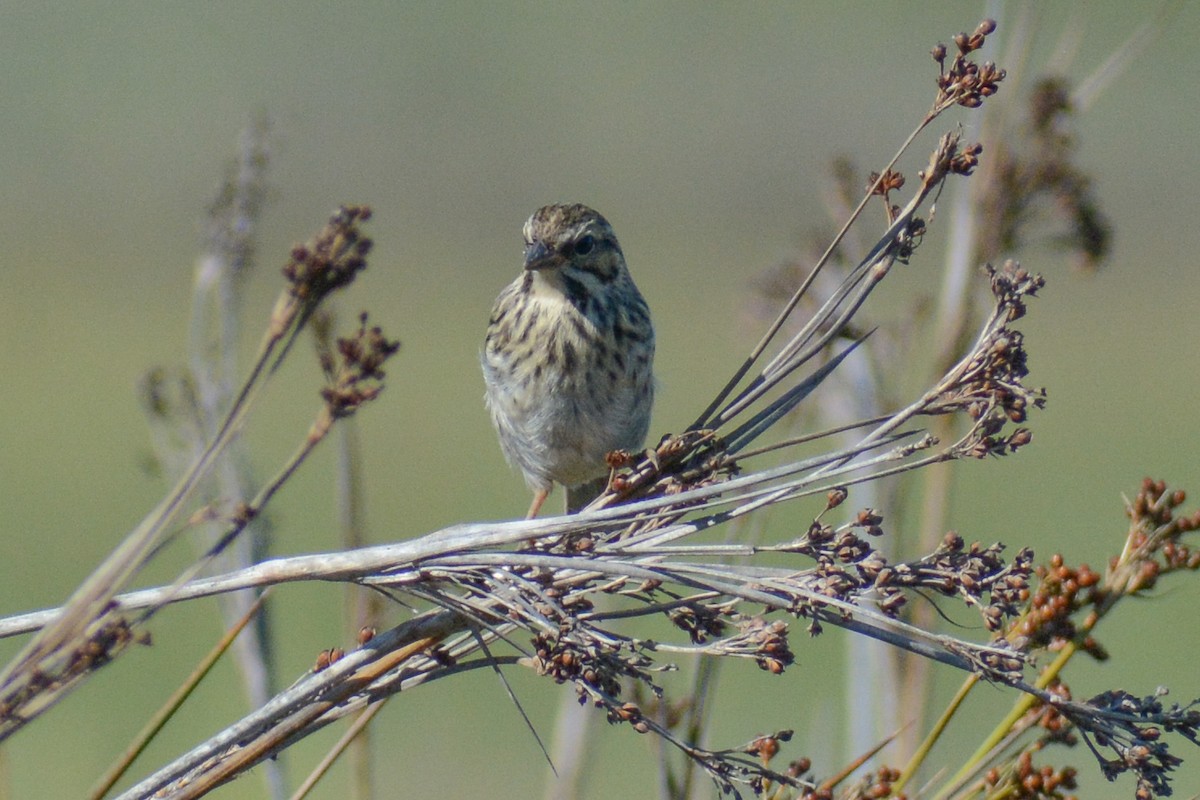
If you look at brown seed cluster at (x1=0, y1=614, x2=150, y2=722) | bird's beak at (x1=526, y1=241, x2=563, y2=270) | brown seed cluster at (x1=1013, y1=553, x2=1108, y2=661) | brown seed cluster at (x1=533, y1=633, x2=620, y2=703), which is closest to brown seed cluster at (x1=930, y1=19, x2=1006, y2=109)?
brown seed cluster at (x1=1013, y1=553, x2=1108, y2=661)

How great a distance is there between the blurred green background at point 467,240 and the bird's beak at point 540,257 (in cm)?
88

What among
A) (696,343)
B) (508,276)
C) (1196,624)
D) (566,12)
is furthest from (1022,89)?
(566,12)

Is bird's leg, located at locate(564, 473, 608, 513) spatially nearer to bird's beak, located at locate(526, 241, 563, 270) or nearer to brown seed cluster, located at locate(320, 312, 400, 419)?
bird's beak, located at locate(526, 241, 563, 270)

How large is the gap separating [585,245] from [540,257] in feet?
0.67

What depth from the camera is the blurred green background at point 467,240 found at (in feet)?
39.9

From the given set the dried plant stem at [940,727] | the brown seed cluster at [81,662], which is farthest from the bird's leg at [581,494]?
the brown seed cluster at [81,662]

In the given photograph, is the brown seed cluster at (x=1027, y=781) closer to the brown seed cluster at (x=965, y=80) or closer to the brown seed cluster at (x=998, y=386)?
the brown seed cluster at (x=998, y=386)

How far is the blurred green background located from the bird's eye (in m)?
0.77

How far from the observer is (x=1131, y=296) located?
29.3 meters

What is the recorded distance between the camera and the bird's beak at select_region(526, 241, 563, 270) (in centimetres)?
469

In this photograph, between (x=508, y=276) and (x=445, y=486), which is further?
(x=508, y=276)

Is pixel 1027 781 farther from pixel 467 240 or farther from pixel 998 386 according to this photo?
pixel 467 240

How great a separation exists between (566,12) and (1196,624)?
140 feet

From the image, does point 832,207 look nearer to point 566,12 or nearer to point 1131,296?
point 1131,296
